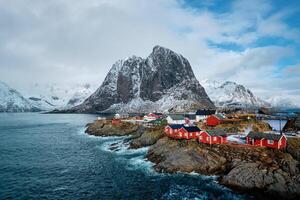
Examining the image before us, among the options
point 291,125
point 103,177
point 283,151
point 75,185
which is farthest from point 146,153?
point 291,125

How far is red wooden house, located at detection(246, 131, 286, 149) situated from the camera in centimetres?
5931

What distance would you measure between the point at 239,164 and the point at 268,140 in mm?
12660

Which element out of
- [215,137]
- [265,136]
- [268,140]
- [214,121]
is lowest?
[268,140]

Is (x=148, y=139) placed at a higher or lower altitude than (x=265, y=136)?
lower

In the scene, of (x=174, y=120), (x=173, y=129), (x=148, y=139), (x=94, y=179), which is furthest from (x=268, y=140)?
(x=174, y=120)

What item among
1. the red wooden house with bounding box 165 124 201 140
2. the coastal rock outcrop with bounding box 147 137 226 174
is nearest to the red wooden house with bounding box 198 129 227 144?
the coastal rock outcrop with bounding box 147 137 226 174

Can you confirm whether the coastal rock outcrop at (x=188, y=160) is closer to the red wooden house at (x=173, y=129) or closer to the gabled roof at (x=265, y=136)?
the gabled roof at (x=265, y=136)

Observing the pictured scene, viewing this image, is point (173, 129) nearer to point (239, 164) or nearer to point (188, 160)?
point (188, 160)

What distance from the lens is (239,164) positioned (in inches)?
2088

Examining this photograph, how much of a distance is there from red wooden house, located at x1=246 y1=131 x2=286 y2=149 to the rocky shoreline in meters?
1.84

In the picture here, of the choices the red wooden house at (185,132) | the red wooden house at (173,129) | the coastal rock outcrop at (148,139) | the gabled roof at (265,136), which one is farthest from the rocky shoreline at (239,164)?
the coastal rock outcrop at (148,139)

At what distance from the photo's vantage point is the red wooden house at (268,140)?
59.3 meters

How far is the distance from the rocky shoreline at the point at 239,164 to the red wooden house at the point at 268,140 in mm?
1839

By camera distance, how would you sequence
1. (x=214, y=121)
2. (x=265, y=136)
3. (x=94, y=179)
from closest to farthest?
1. (x=94, y=179)
2. (x=265, y=136)
3. (x=214, y=121)
